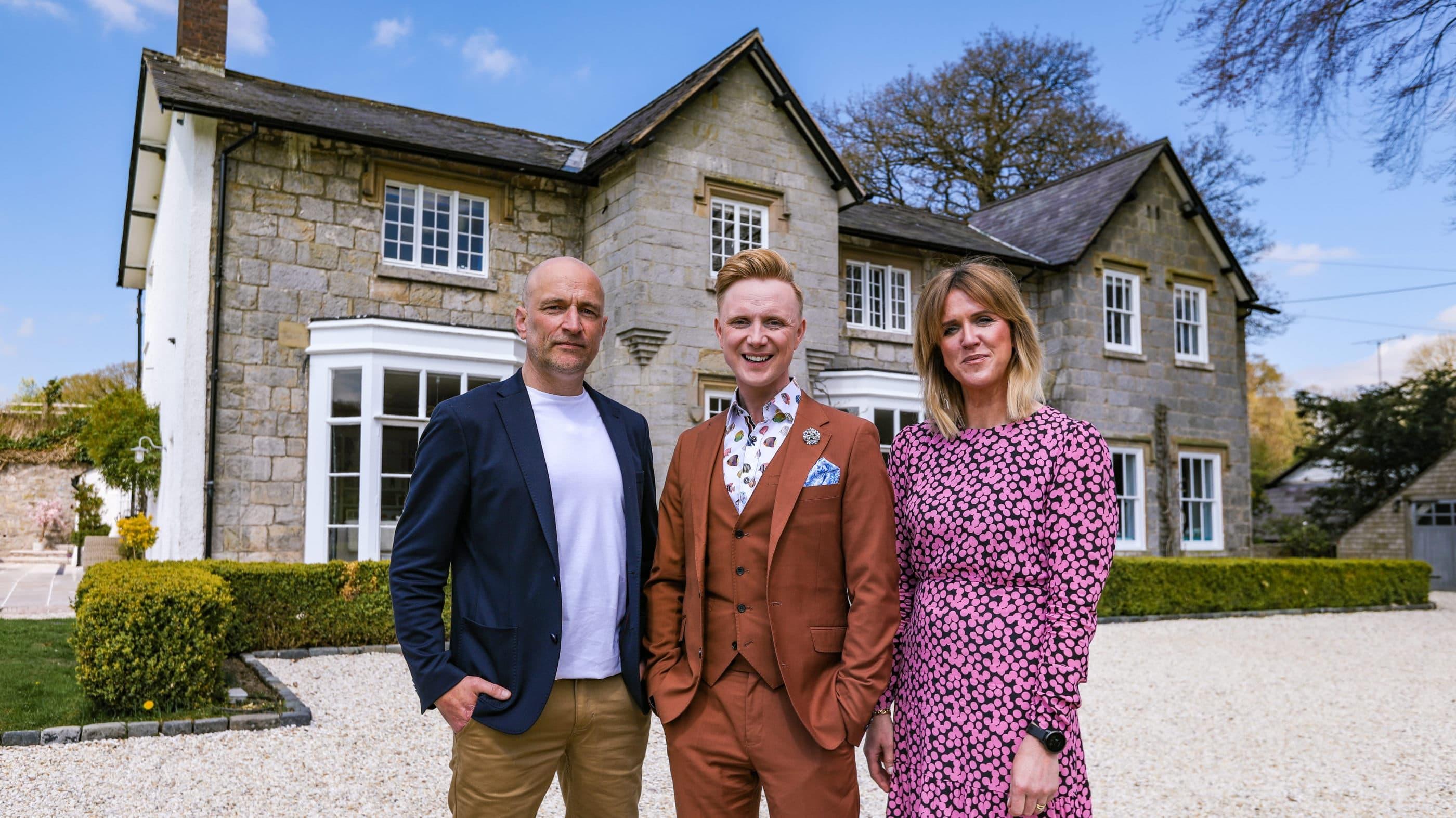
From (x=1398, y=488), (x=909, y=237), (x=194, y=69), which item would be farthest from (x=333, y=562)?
(x=1398, y=488)

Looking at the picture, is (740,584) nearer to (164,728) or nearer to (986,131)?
(164,728)

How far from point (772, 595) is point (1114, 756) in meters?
4.66

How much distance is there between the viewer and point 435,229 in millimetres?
11383

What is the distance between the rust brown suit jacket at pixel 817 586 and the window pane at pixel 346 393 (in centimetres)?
870

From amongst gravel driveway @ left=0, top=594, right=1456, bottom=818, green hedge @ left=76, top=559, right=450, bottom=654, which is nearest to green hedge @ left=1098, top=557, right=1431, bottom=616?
gravel driveway @ left=0, top=594, right=1456, bottom=818

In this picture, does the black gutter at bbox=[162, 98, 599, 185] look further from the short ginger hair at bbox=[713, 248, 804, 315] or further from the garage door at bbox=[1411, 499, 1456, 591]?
the garage door at bbox=[1411, 499, 1456, 591]

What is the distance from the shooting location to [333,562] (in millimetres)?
8906

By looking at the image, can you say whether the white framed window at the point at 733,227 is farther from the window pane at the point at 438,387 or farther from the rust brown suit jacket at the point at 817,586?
the rust brown suit jacket at the point at 817,586

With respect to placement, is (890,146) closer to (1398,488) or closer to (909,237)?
(909,237)

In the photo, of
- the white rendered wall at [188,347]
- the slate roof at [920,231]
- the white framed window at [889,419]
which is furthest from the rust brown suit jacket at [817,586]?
the slate roof at [920,231]

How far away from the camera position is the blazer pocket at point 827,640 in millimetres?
2381

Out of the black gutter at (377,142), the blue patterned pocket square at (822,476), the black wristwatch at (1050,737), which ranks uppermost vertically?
the black gutter at (377,142)

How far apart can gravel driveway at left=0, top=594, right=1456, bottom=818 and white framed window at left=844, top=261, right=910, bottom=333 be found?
670 centimetres

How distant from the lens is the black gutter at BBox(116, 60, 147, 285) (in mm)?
11680
